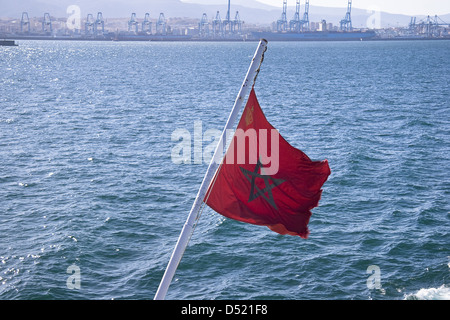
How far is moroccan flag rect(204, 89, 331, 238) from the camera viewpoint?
13.6 meters

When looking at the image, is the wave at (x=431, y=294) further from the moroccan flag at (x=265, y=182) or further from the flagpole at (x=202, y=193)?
the flagpole at (x=202, y=193)

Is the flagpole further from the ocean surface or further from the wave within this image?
the wave

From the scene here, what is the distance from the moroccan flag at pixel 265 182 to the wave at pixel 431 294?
13948 mm

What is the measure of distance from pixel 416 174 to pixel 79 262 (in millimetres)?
27755

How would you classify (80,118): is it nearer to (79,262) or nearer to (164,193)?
(164,193)

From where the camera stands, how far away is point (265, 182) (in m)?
13.8

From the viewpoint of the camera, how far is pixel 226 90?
351ft

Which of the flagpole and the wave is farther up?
the flagpole

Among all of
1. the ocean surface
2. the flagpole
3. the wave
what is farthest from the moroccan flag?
the wave

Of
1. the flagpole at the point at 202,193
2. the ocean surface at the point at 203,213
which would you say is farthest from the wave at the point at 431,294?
the flagpole at the point at 202,193

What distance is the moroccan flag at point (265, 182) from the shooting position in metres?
13.6

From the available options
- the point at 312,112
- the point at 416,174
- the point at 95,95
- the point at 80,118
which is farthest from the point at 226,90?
the point at 416,174

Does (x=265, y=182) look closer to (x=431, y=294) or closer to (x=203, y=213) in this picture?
(x=431, y=294)

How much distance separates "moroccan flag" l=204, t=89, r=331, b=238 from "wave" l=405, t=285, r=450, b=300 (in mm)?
13948
